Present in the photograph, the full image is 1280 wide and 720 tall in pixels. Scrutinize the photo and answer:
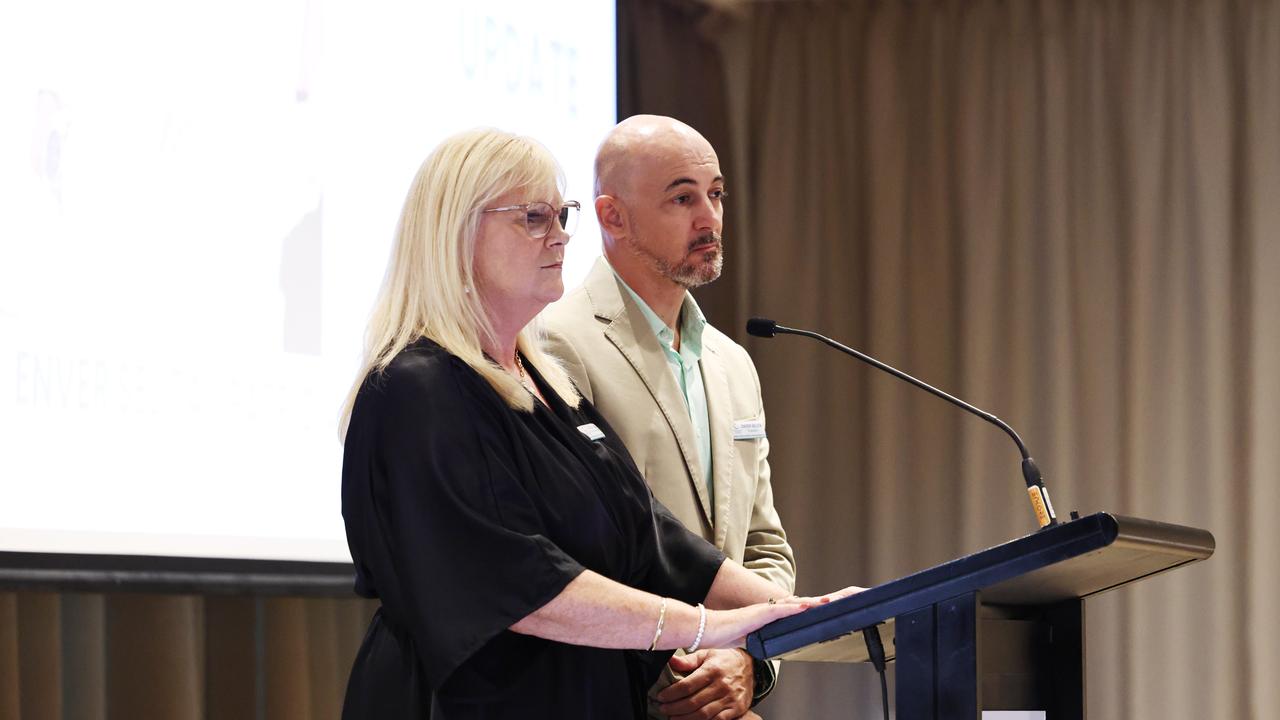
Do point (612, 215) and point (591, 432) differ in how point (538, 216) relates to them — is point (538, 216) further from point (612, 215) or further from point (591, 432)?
point (612, 215)

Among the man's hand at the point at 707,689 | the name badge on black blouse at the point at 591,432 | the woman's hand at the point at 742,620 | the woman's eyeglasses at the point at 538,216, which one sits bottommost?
the man's hand at the point at 707,689

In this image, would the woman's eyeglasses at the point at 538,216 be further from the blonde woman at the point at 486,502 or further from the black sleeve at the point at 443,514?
the black sleeve at the point at 443,514

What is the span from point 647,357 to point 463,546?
2.99 ft

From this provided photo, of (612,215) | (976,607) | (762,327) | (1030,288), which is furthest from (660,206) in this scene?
(1030,288)

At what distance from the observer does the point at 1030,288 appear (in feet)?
15.0

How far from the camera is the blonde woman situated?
60.6 inches

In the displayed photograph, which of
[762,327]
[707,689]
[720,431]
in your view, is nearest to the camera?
[707,689]

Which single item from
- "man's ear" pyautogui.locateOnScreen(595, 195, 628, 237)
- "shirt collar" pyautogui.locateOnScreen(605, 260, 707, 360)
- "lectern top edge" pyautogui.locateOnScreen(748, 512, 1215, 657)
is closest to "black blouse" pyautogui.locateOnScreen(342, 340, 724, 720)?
"lectern top edge" pyautogui.locateOnScreen(748, 512, 1215, 657)

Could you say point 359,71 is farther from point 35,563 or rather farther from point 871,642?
point 871,642

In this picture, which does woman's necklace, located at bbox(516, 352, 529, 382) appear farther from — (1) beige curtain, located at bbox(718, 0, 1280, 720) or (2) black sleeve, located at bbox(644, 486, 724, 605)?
(1) beige curtain, located at bbox(718, 0, 1280, 720)

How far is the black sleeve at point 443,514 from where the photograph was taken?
153 centimetres

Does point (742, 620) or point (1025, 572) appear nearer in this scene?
point (1025, 572)

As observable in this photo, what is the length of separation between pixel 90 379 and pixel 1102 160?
3375 mm

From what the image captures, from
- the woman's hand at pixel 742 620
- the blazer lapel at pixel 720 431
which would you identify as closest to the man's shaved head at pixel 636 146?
the blazer lapel at pixel 720 431
